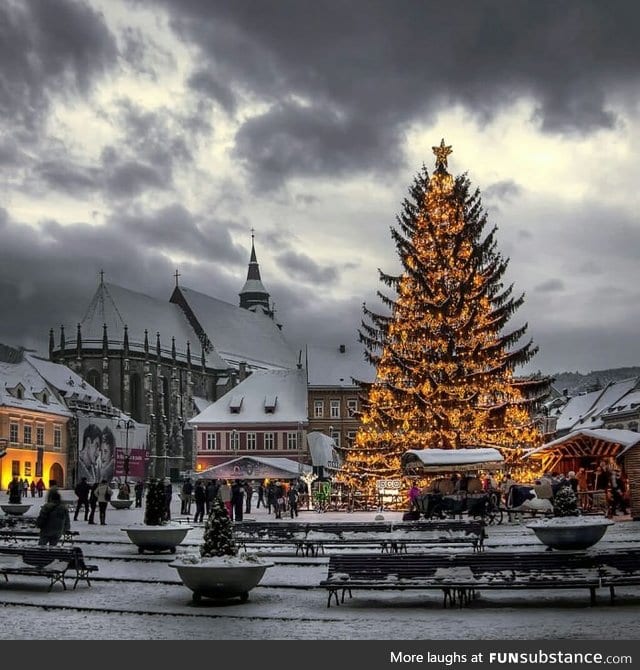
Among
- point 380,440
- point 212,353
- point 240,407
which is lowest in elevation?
point 380,440

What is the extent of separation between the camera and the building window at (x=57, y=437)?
259 feet

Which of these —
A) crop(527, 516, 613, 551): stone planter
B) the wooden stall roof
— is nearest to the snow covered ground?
crop(527, 516, 613, 551): stone planter

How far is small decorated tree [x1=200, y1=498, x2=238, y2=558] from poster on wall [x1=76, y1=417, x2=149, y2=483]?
2508 inches

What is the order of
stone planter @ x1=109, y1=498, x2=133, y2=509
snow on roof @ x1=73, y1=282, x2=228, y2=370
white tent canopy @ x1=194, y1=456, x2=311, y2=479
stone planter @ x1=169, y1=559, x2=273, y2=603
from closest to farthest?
stone planter @ x1=169, y1=559, x2=273, y2=603
stone planter @ x1=109, y1=498, x2=133, y2=509
white tent canopy @ x1=194, y1=456, x2=311, y2=479
snow on roof @ x1=73, y1=282, x2=228, y2=370

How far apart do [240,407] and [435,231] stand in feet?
167

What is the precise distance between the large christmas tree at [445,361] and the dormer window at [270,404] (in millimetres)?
48368

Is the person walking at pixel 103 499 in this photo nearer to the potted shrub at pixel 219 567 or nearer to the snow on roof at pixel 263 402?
the potted shrub at pixel 219 567

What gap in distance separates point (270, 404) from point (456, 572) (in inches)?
2779

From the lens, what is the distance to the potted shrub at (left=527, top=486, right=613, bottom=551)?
1895cm

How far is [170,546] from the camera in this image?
75.9ft

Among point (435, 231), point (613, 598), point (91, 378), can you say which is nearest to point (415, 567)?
point (613, 598)

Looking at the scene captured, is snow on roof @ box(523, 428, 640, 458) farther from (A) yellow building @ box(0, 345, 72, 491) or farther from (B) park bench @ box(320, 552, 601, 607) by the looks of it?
(A) yellow building @ box(0, 345, 72, 491)

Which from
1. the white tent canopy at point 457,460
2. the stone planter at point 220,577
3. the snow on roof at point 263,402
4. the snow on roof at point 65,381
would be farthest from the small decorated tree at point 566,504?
the snow on roof at point 65,381

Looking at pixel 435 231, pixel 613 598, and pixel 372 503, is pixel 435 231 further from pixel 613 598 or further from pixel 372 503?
pixel 613 598
